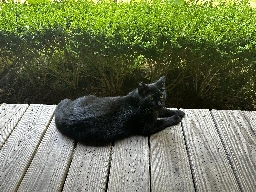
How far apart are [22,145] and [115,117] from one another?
2.45 feet

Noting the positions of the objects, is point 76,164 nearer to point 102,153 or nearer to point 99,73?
point 102,153

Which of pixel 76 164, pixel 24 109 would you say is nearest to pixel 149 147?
pixel 76 164

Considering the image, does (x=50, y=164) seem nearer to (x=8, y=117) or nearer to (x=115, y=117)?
(x=115, y=117)

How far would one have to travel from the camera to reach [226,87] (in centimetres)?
478

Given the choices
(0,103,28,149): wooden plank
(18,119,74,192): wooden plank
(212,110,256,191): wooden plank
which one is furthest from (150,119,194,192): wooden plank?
(0,103,28,149): wooden plank

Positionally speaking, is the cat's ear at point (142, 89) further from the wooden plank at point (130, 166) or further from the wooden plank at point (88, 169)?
the wooden plank at point (88, 169)

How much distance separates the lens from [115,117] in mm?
2959

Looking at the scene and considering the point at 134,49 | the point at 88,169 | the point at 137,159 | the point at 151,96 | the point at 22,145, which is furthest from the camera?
the point at 134,49

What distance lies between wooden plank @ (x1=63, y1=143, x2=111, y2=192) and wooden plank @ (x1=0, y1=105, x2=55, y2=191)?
0.34 metres

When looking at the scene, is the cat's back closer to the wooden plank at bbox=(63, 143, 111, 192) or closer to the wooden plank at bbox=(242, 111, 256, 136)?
the wooden plank at bbox=(63, 143, 111, 192)

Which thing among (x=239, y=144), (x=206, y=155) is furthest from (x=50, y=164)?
(x=239, y=144)

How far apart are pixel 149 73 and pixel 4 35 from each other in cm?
187

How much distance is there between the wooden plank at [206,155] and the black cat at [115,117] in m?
0.19

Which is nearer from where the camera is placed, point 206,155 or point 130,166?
point 130,166
